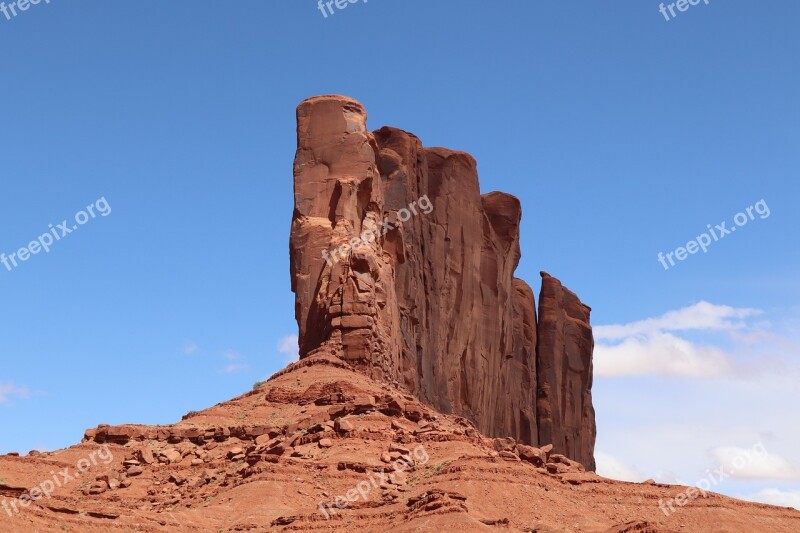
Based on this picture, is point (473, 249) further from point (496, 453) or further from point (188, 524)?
point (188, 524)

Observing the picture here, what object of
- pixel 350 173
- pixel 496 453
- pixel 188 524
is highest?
pixel 350 173

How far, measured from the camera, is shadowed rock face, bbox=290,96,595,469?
58.8 metres

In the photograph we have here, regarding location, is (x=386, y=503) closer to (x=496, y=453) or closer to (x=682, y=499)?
(x=496, y=453)

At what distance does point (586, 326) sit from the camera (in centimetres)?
11344

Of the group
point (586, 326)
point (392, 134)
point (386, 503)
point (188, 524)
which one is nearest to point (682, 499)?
point (386, 503)

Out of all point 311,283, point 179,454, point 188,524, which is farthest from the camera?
point 311,283

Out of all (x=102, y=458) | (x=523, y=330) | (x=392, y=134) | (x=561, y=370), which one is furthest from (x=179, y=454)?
(x=561, y=370)

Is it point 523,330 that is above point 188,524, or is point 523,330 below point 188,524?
above

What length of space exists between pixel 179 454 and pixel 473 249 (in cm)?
3864

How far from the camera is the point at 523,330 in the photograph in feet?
337

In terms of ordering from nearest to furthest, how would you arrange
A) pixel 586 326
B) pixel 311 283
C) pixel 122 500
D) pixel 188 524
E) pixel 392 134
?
pixel 188 524 < pixel 122 500 < pixel 311 283 < pixel 392 134 < pixel 586 326

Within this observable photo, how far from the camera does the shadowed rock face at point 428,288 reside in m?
58.8

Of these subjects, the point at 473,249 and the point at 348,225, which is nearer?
the point at 348,225

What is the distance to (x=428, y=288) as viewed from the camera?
257 ft
